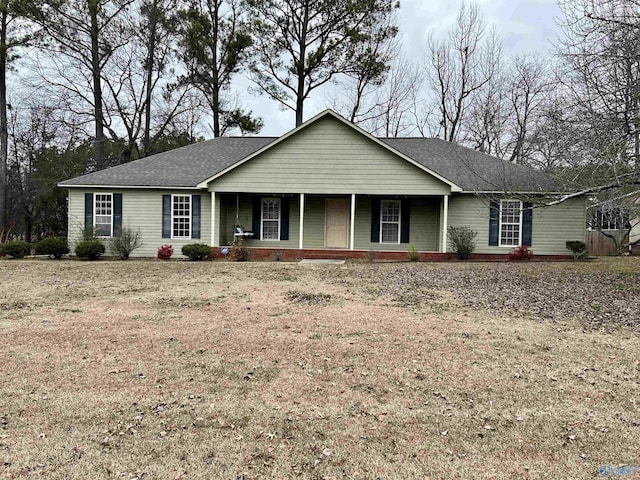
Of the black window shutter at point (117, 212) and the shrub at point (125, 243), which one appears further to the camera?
the black window shutter at point (117, 212)

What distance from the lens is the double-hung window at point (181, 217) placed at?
17.6 m

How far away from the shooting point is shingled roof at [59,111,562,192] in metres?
16.5

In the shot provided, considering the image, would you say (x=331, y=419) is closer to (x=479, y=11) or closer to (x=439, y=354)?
(x=439, y=354)

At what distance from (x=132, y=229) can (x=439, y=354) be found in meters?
15.0

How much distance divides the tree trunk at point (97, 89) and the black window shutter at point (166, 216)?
33.8 feet

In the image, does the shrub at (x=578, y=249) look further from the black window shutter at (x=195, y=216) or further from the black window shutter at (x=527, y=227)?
the black window shutter at (x=195, y=216)

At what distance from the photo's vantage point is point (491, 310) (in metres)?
7.89

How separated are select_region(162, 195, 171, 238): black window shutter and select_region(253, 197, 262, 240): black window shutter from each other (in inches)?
128

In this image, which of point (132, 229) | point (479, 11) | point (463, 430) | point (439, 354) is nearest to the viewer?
point (463, 430)

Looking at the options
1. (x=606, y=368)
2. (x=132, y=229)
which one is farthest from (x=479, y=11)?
(x=606, y=368)

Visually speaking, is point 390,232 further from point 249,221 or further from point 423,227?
point 249,221

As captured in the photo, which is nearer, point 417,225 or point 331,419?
point 331,419

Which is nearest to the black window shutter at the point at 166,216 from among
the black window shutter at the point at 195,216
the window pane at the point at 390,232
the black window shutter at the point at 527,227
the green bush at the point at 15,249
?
the black window shutter at the point at 195,216

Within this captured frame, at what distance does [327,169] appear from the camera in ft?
55.0
